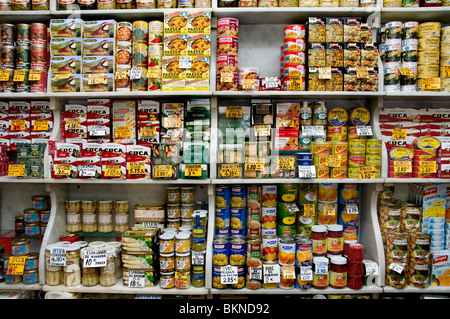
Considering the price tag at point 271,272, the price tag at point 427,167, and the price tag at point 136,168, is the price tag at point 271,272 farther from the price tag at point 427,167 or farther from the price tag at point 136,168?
the price tag at point 427,167

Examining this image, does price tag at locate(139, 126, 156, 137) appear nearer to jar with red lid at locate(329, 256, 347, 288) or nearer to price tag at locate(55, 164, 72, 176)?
price tag at locate(55, 164, 72, 176)

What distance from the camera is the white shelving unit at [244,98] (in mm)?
2377

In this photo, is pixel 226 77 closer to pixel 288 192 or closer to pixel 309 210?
pixel 288 192

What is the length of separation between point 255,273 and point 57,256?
1367 mm

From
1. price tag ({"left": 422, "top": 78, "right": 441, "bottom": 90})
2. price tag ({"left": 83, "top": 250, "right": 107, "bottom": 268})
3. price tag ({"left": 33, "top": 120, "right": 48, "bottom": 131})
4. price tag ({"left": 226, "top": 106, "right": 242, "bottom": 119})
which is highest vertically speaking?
price tag ({"left": 422, "top": 78, "right": 441, "bottom": 90})

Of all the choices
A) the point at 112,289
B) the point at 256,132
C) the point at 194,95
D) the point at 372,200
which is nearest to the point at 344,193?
the point at 372,200

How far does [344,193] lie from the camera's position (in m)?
2.55

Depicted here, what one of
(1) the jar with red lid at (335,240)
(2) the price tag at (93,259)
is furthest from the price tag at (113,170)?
(1) the jar with red lid at (335,240)

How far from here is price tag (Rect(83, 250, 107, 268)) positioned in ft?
7.64

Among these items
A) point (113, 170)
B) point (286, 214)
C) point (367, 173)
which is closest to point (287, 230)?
point (286, 214)

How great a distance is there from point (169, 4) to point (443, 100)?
7.38 ft

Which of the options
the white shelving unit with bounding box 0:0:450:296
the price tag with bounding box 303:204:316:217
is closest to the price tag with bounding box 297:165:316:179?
the white shelving unit with bounding box 0:0:450:296

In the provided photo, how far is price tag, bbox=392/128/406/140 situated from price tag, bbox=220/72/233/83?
4.29ft

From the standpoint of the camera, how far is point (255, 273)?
233 cm
